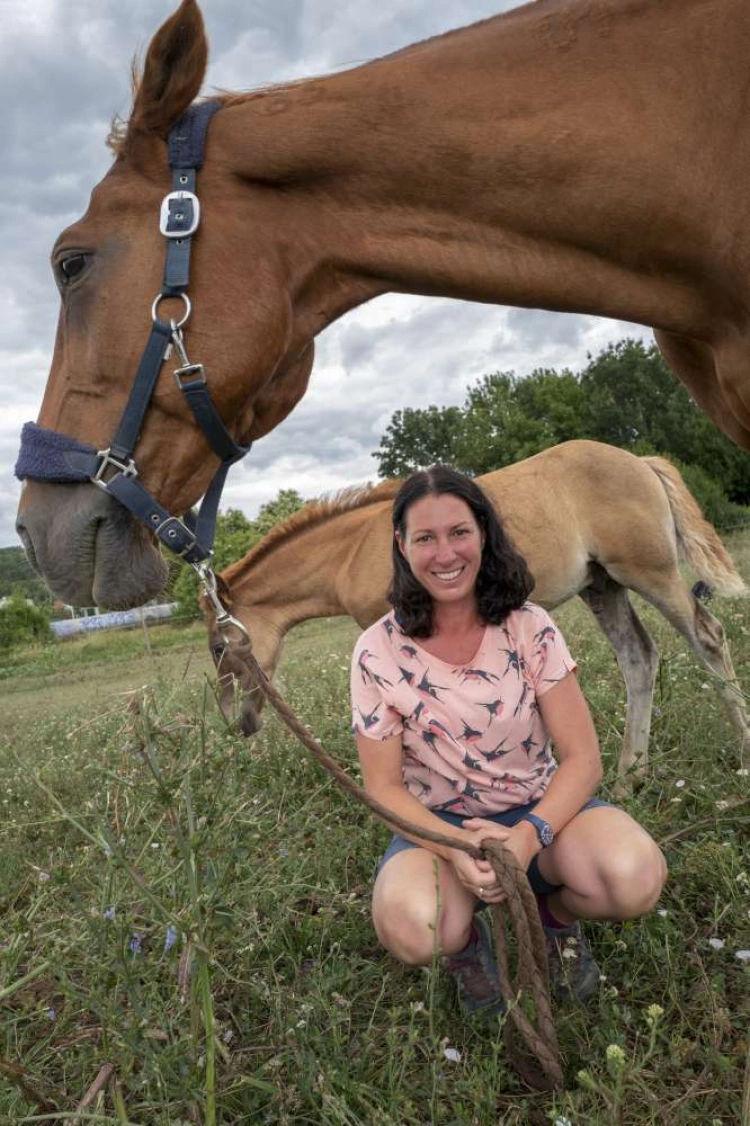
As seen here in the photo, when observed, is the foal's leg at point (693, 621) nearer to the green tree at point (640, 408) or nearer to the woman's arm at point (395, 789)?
the woman's arm at point (395, 789)

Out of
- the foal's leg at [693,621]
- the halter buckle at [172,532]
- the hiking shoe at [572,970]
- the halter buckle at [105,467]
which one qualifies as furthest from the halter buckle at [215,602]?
the foal's leg at [693,621]

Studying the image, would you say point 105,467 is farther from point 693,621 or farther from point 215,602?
point 693,621

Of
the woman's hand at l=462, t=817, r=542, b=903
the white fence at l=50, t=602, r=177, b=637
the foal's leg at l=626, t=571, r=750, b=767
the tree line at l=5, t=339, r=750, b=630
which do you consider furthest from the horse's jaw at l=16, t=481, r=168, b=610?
the tree line at l=5, t=339, r=750, b=630

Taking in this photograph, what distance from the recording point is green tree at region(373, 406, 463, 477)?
61938 millimetres

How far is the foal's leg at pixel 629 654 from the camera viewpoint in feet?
13.3

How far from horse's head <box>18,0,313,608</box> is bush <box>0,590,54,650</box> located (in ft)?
110

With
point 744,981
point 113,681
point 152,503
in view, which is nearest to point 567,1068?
point 744,981

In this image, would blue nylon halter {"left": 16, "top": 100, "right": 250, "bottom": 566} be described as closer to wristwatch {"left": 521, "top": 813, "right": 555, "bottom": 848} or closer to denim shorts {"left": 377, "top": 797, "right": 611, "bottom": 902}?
denim shorts {"left": 377, "top": 797, "right": 611, "bottom": 902}

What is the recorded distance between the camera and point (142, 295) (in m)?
2.00

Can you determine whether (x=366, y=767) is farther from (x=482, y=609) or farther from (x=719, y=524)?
(x=719, y=524)

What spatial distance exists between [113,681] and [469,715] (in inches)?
634

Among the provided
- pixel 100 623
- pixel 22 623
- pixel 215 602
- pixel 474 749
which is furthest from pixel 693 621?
pixel 22 623

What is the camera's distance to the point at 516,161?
199 centimetres

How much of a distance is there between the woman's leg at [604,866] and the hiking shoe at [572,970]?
0.09 m
